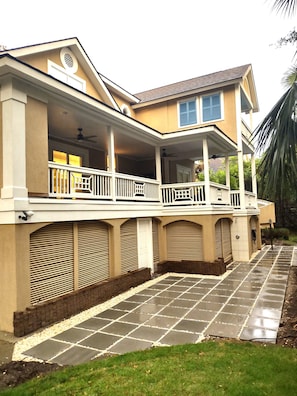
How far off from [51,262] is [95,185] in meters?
2.76

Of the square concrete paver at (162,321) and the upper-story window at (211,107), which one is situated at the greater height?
→ the upper-story window at (211,107)

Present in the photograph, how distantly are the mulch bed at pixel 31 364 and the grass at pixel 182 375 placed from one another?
0.32 metres

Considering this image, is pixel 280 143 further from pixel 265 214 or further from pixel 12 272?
pixel 265 214

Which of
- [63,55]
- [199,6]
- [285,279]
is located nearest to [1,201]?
[199,6]

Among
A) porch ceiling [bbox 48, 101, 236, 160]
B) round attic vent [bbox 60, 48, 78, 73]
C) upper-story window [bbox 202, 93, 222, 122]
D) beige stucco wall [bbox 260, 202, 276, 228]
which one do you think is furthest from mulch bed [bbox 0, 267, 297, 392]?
beige stucco wall [bbox 260, 202, 276, 228]

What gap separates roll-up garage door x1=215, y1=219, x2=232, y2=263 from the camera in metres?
11.9

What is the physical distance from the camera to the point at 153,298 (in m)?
7.96

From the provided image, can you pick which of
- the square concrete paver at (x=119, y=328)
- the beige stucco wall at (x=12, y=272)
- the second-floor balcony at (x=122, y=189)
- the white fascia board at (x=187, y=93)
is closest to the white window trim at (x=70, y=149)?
the second-floor balcony at (x=122, y=189)

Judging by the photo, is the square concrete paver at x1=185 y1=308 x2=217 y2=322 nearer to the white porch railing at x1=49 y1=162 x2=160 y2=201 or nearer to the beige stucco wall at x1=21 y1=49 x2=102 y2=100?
the white porch railing at x1=49 y1=162 x2=160 y2=201

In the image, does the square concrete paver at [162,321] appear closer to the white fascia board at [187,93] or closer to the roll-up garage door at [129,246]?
the roll-up garage door at [129,246]

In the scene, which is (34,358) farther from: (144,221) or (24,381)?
(144,221)

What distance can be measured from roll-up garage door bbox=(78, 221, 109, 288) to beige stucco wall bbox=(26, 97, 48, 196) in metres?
1.70

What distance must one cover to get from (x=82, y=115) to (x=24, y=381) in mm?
6517

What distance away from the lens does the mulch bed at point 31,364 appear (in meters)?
4.06
